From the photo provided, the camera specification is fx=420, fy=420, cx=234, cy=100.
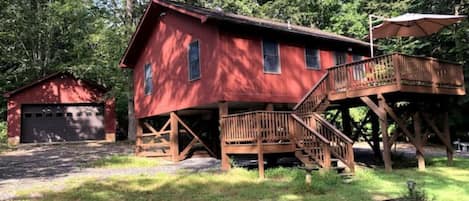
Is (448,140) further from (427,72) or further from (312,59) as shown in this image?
(312,59)

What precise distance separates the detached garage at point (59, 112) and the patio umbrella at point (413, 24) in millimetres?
20366

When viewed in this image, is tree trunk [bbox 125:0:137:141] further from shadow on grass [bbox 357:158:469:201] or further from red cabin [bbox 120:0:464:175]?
shadow on grass [bbox 357:158:469:201]

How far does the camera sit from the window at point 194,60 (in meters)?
15.3

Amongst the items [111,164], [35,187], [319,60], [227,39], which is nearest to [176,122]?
[111,164]

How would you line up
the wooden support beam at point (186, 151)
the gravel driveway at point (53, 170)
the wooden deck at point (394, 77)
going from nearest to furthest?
the gravel driveway at point (53, 170) → the wooden deck at point (394, 77) → the wooden support beam at point (186, 151)

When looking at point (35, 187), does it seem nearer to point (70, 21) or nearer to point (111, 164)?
point (111, 164)

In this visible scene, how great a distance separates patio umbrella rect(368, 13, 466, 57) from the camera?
13.5 meters

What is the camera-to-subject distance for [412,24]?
559 inches

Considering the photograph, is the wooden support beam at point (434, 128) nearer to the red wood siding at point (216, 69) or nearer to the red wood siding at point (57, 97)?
the red wood siding at point (216, 69)

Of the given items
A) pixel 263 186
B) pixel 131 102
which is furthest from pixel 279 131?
pixel 131 102

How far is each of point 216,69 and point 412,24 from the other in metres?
6.80

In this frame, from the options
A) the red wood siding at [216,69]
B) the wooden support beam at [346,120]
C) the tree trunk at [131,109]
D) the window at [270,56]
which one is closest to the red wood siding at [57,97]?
the tree trunk at [131,109]

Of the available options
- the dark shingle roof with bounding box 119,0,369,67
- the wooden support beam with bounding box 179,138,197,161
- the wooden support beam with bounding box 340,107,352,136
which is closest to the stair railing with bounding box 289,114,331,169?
the dark shingle roof with bounding box 119,0,369,67

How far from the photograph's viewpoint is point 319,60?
16891 millimetres
